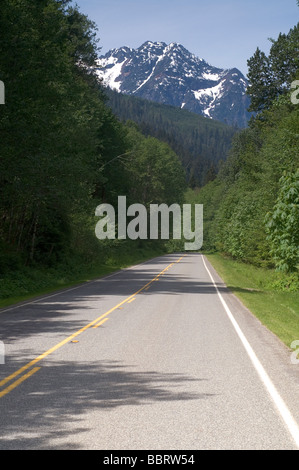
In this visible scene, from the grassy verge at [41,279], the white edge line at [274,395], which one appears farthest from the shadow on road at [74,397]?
the grassy verge at [41,279]

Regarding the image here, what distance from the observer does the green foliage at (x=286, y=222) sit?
17.0 meters

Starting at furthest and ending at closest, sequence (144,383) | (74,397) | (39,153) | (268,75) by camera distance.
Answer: (268,75) → (39,153) → (144,383) → (74,397)

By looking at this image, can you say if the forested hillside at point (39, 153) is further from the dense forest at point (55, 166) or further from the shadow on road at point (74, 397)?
the shadow on road at point (74, 397)

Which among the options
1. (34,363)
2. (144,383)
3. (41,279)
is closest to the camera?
(144,383)

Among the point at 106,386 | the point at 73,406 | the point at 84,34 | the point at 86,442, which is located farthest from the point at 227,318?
the point at 84,34

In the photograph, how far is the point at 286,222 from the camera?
18.1 metres

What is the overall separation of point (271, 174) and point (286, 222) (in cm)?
2236

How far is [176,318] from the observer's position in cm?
1579

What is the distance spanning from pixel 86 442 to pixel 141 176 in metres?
76.6

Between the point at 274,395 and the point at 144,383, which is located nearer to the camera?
the point at 274,395

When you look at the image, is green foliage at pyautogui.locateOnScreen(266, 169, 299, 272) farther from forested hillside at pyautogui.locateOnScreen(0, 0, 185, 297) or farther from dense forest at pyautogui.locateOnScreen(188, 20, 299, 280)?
forested hillside at pyautogui.locateOnScreen(0, 0, 185, 297)

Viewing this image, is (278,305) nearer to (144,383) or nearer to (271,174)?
(144,383)

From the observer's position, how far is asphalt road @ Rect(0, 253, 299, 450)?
5738 mm

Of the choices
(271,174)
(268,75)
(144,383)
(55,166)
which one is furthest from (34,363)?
(268,75)
